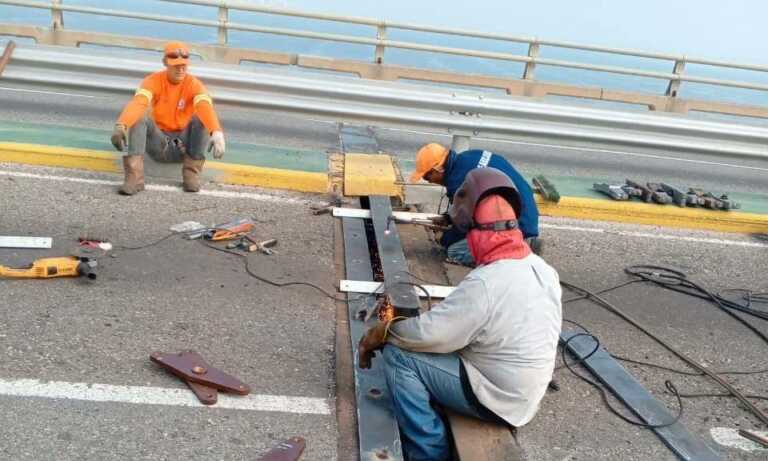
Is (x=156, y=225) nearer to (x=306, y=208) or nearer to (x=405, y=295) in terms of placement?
(x=306, y=208)

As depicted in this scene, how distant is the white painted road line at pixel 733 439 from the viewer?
13.0 feet

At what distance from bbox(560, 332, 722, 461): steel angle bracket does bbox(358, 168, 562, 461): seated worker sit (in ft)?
2.76

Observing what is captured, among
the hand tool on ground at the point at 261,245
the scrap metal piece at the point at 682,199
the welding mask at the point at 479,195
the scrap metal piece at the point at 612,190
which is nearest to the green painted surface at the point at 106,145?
the hand tool on ground at the point at 261,245

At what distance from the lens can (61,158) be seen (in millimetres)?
6938

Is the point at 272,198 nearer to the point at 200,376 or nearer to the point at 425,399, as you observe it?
the point at 200,376

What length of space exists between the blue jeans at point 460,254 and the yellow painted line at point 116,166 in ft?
5.58

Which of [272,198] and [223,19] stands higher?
[223,19]

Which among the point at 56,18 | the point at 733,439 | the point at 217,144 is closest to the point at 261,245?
the point at 217,144

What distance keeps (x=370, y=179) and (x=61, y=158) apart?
9.32ft

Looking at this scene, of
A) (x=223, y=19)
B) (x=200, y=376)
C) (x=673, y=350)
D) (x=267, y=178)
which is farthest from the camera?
(x=223, y=19)

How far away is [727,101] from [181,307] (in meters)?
14.7

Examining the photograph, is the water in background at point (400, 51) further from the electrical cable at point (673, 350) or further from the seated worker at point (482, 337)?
the seated worker at point (482, 337)

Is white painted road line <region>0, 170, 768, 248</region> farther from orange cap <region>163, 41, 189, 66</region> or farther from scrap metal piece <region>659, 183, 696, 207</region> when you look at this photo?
orange cap <region>163, 41, 189, 66</region>

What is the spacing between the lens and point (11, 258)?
4973 mm
